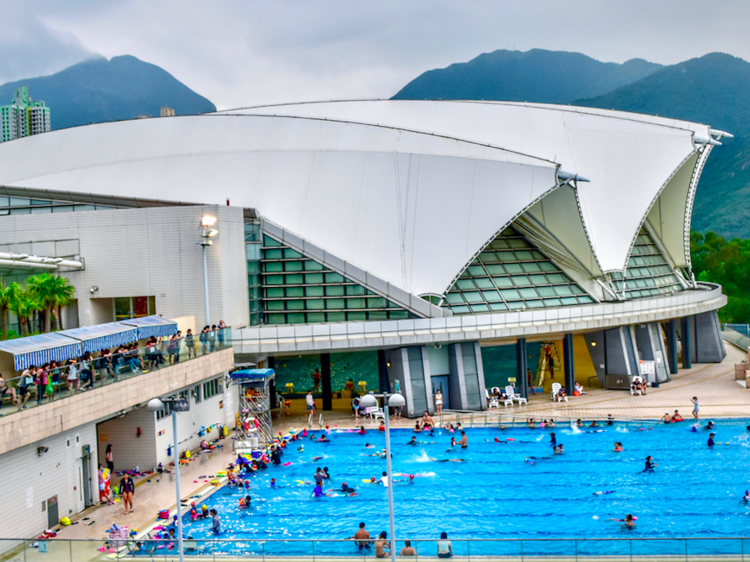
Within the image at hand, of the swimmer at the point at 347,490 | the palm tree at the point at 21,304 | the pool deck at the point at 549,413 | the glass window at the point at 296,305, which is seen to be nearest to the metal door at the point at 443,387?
the pool deck at the point at 549,413

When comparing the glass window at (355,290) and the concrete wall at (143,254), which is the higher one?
the concrete wall at (143,254)

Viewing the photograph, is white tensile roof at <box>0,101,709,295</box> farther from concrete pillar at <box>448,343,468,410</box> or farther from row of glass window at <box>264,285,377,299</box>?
concrete pillar at <box>448,343,468,410</box>

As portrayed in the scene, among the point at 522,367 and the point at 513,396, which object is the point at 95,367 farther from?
the point at 522,367

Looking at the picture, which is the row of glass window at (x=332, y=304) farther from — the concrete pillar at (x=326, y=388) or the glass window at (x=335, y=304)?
the concrete pillar at (x=326, y=388)

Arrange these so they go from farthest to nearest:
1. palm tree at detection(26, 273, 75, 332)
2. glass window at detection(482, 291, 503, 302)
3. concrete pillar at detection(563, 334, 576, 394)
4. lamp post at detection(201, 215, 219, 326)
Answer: glass window at detection(482, 291, 503, 302), concrete pillar at detection(563, 334, 576, 394), lamp post at detection(201, 215, 219, 326), palm tree at detection(26, 273, 75, 332)

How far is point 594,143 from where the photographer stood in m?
51.4

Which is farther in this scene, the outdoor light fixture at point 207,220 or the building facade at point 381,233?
the building facade at point 381,233

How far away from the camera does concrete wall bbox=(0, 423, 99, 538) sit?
70.9ft

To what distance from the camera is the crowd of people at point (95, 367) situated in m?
21.6

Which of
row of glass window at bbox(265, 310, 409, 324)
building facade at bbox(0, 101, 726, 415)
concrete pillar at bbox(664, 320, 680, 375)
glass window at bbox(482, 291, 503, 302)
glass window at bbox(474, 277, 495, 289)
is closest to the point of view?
building facade at bbox(0, 101, 726, 415)

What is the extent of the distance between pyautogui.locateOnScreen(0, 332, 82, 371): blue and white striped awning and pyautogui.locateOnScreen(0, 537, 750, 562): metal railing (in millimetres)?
5911

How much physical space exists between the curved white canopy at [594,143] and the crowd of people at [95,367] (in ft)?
81.9

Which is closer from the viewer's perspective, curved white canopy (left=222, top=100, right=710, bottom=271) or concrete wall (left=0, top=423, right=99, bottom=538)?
concrete wall (left=0, top=423, right=99, bottom=538)

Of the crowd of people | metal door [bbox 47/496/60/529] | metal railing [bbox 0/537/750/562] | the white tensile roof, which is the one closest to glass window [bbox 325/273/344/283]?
the white tensile roof
